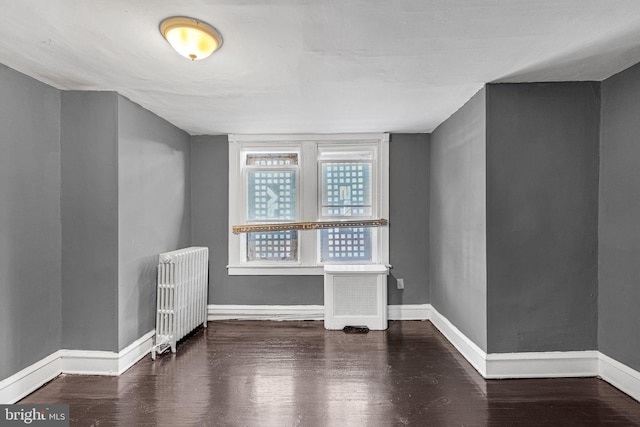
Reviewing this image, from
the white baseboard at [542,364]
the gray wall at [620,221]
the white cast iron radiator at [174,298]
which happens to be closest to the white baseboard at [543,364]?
the white baseboard at [542,364]

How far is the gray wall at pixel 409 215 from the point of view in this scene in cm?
441

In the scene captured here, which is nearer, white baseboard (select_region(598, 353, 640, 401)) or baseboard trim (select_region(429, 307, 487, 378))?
white baseboard (select_region(598, 353, 640, 401))

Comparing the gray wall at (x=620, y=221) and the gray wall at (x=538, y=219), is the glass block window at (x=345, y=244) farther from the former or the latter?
the gray wall at (x=620, y=221)

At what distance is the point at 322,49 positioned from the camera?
2188 millimetres

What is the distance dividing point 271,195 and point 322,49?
250 centimetres

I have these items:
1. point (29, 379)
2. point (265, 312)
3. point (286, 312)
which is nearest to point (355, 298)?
point (286, 312)

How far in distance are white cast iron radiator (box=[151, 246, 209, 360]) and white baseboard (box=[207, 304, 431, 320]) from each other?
0.60m

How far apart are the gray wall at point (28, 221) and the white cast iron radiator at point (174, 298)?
30.9 inches

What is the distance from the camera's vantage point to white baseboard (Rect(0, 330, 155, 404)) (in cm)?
255

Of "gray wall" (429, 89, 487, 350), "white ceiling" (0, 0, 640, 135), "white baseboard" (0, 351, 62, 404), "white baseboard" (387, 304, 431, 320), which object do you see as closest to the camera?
"white ceiling" (0, 0, 640, 135)

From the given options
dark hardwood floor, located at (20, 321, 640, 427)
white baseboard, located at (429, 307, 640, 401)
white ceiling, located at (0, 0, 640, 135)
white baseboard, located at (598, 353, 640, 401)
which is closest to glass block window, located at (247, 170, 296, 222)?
white ceiling, located at (0, 0, 640, 135)

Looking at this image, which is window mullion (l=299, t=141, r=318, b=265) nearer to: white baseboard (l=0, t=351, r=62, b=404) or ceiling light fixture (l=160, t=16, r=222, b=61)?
ceiling light fixture (l=160, t=16, r=222, b=61)

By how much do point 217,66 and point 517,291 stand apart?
9.17 ft

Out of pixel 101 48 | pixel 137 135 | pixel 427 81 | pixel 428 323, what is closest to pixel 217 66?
pixel 101 48
